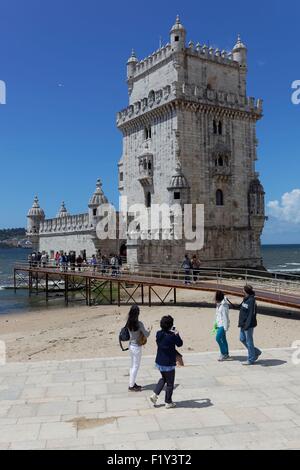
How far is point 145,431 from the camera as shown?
6684mm

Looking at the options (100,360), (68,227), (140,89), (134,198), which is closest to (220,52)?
(140,89)

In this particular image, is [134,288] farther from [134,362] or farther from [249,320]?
[134,362]

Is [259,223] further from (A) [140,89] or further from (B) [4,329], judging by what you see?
(B) [4,329]

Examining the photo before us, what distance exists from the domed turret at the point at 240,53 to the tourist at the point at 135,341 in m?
34.1

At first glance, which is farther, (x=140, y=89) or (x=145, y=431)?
(x=140, y=89)

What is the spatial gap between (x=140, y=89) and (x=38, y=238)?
2141 cm

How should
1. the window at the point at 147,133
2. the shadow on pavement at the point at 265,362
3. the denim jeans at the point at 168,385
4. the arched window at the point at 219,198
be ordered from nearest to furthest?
1. the denim jeans at the point at 168,385
2. the shadow on pavement at the point at 265,362
3. the arched window at the point at 219,198
4. the window at the point at 147,133

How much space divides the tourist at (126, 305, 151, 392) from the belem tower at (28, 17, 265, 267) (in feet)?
78.3

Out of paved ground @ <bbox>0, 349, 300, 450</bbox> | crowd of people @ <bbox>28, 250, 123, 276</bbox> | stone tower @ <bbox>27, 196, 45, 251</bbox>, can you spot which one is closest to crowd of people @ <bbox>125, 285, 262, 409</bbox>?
paved ground @ <bbox>0, 349, 300, 450</bbox>

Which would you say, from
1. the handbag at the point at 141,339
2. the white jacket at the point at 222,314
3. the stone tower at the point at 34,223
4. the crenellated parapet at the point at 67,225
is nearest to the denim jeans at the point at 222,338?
the white jacket at the point at 222,314

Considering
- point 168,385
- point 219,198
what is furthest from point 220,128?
point 168,385

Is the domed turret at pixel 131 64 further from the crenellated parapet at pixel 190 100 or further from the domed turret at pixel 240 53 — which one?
the domed turret at pixel 240 53

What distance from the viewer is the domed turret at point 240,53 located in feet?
124

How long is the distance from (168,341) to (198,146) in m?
27.9
